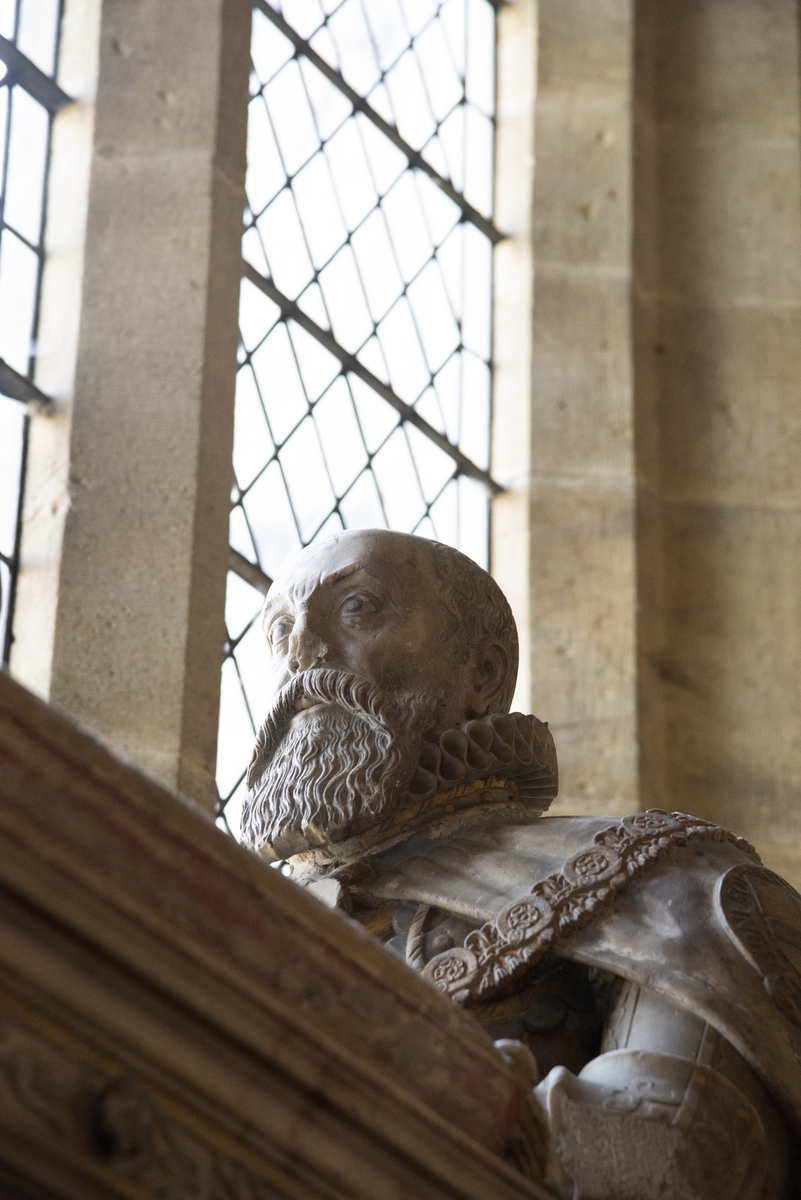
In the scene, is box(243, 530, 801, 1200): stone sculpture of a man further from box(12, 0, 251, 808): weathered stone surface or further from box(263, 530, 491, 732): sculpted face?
box(12, 0, 251, 808): weathered stone surface

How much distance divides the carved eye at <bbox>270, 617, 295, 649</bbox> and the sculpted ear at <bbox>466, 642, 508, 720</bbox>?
12.2 inches

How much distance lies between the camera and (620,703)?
615cm

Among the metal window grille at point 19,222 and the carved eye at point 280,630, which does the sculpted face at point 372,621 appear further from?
the metal window grille at point 19,222

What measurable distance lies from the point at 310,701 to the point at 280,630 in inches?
7.1

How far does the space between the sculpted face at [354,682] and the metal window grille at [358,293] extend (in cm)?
158

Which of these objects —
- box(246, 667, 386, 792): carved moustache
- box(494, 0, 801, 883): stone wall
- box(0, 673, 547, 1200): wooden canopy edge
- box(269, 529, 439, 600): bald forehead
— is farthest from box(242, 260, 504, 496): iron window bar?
box(0, 673, 547, 1200): wooden canopy edge

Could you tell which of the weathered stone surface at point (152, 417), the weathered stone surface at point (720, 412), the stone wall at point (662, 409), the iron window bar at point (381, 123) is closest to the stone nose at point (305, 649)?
the weathered stone surface at point (152, 417)

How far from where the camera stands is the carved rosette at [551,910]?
10.3 feet

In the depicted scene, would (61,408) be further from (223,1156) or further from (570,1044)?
(223,1156)

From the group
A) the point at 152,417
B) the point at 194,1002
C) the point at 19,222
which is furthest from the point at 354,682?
the point at 19,222

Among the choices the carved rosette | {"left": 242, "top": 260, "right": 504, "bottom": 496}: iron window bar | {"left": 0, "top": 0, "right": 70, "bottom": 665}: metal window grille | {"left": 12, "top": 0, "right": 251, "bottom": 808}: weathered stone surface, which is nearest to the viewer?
the carved rosette

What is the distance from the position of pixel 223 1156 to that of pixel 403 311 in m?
4.61

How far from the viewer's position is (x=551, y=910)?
10.5 ft

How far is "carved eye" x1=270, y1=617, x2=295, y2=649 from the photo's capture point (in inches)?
146
